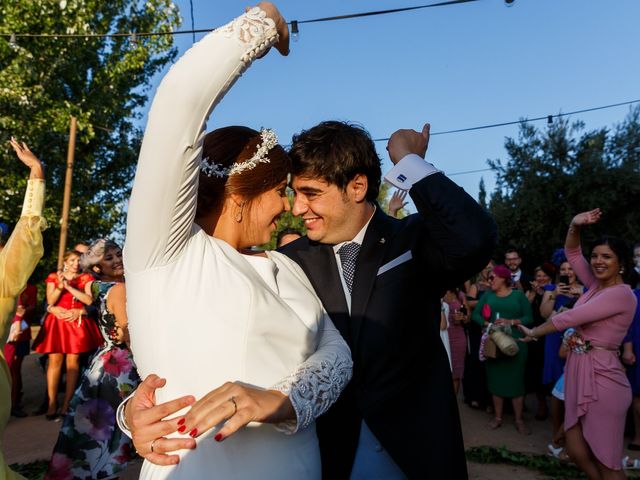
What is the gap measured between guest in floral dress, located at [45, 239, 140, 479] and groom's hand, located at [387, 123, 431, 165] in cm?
322

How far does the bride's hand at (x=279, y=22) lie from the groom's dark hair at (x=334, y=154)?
905 millimetres

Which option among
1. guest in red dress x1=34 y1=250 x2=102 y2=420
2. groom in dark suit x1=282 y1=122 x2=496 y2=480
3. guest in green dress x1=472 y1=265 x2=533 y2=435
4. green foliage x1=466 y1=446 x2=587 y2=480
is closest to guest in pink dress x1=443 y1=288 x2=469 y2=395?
guest in green dress x1=472 y1=265 x2=533 y2=435

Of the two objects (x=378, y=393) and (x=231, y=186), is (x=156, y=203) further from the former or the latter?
(x=378, y=393)

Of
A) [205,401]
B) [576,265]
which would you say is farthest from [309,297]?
[576,265]

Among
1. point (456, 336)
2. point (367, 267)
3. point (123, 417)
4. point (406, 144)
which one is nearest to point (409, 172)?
point (406, 144)

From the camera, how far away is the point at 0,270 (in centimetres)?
277

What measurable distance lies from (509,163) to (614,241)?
17.7 meters

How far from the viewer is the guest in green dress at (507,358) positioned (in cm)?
716

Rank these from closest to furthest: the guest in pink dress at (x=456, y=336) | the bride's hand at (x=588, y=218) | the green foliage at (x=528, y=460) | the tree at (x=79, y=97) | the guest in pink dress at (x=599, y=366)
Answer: the guest in pink dress at (x=599, y=366) → the bride's hand at (x=588, y=218) → the green foliage at (x=528, y=460) → the guest in pink dress at (x=456, y=336) → the tree at (x=79, y=97)

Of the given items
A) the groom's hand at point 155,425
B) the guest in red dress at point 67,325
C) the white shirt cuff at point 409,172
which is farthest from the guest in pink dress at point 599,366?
the guest in red dress at point 67,325

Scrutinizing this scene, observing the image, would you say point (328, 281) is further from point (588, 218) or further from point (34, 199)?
point (588, 218)

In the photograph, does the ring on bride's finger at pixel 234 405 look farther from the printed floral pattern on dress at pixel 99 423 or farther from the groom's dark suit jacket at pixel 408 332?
the printed floral pattern on dress at pixel 99 423

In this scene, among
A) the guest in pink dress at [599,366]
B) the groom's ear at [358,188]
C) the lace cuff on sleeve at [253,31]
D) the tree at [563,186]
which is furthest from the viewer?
the tree at [563,186]

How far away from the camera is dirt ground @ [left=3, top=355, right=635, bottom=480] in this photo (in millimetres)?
5520
